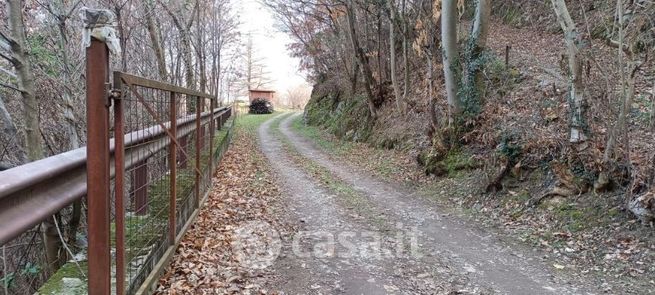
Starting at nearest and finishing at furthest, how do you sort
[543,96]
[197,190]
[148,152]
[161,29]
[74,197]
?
[74,197]
[148,152]
[197,190]
[543,96]
[161,29]

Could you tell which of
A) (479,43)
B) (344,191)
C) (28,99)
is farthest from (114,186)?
(479,43)

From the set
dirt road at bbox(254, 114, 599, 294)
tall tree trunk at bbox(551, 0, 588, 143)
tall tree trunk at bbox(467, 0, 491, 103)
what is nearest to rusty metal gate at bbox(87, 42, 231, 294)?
dirt road at bbox(254, 114, 599, 294)

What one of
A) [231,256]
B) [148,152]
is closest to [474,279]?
[231,256]

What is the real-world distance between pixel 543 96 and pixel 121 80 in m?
9.85

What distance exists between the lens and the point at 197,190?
18.0ft

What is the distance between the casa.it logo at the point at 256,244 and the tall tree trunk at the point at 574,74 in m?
5.02

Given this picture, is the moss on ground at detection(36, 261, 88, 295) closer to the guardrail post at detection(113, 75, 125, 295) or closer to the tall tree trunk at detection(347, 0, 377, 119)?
the guardrail post at detection(113, 75, 125, 295)

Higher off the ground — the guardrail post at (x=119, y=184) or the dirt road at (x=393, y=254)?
the guardrail post at (x=119, y=184)

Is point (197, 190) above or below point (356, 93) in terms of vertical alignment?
below

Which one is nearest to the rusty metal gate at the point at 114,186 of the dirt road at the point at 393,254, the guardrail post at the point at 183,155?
the guardrail post at the point at 183,155

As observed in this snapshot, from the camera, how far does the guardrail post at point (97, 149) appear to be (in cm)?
215

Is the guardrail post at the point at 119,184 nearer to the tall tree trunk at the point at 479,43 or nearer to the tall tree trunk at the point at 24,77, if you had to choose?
the tall tree trunk at the point at 24,77

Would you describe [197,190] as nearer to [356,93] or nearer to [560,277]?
[560,277]

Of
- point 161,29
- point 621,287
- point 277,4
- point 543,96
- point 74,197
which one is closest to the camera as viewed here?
point 74,197
